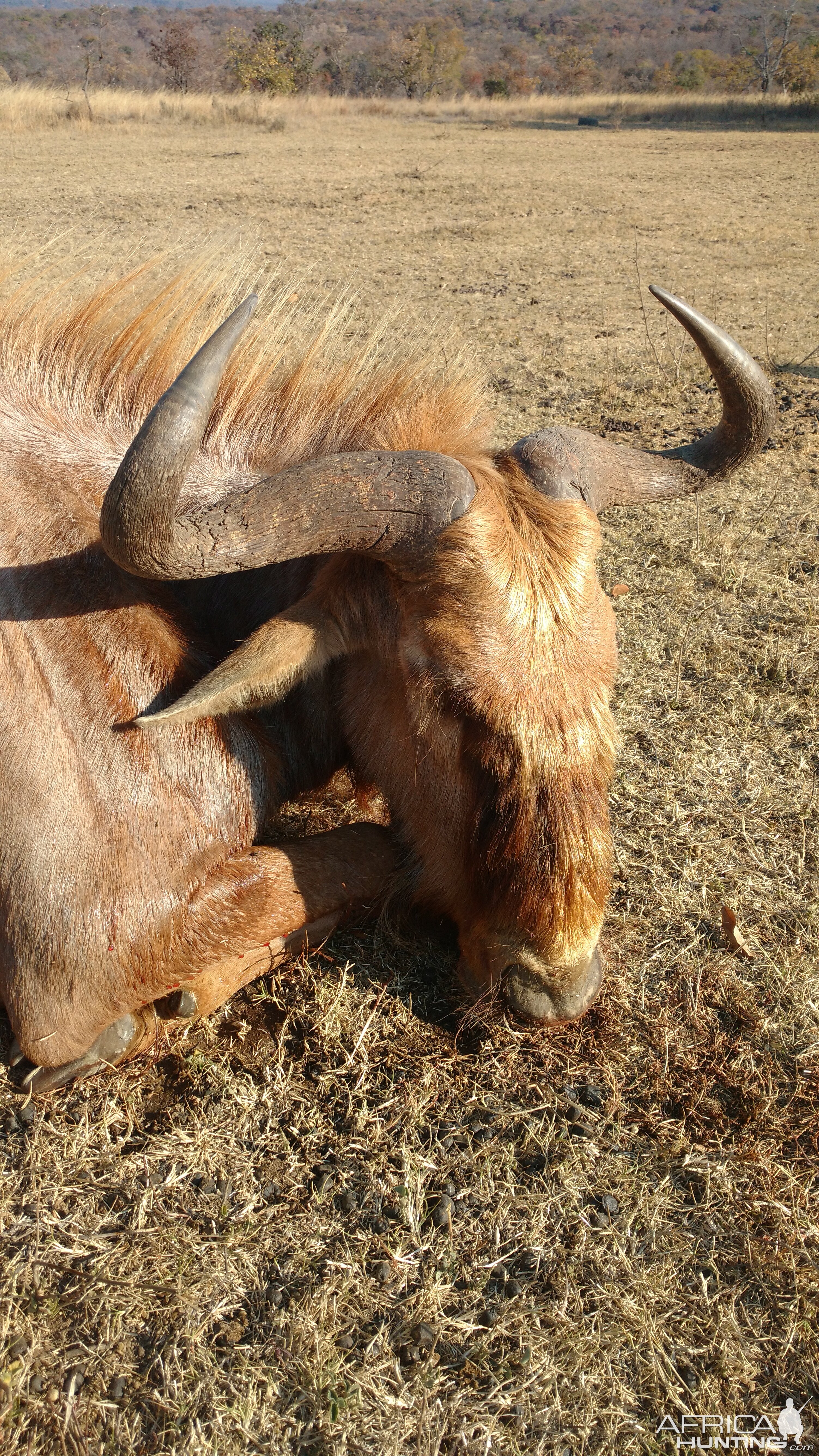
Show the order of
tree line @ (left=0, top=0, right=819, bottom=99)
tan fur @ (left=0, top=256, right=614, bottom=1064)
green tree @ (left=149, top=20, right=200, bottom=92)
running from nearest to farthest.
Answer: tan fur @ (left=0, top=256, right=614, bottom=1064) < tree line @ (left=0, top=0, right=819, bottom=99) < green tree @ (left=149, top=20, right=200, bottom=92)

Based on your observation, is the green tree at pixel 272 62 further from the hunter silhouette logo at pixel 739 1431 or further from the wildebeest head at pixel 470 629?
the hunter silhouette logo at pixel 739 1431

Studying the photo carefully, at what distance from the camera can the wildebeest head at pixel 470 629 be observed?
7.83ft

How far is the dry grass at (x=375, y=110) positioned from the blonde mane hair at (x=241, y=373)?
2715cm

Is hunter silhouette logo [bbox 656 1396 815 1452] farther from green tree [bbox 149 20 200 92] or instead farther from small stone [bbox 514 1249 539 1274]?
green tree [bbox 149 20 200 92]

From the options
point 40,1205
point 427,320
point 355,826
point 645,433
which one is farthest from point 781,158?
point 40,1205

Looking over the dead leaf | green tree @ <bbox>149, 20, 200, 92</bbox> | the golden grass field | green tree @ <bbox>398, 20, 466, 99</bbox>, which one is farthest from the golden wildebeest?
green tree @ <bbox>398, 20, 466, 99</bbox>

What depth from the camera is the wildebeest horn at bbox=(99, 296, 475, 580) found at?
215cm

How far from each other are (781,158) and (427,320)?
54.8ft

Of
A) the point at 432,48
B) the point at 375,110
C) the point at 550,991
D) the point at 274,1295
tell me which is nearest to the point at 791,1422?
the point at 550,991

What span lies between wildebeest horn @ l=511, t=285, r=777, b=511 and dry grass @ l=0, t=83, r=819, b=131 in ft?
93.2

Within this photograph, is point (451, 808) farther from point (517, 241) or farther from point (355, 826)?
point (517, 241)

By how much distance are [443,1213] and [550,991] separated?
2.23 ft

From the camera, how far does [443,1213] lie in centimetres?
259

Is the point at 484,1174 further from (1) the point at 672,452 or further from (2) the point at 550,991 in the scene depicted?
(1) the point at 672,452
